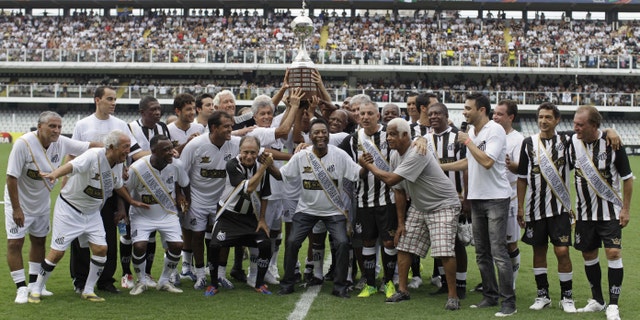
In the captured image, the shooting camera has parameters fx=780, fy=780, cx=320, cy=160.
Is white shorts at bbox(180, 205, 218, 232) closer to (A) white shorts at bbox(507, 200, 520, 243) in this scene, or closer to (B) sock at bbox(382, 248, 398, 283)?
(B) sock at bbox(382, 248, 398, 283)

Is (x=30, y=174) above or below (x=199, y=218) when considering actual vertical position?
above

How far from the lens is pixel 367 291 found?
334 inches

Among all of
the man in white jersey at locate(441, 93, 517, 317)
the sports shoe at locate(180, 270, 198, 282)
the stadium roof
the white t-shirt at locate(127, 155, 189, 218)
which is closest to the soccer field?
the sports shoe at locate(180, 270, 198, 282)

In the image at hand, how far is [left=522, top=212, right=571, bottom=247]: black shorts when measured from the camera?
7695mm

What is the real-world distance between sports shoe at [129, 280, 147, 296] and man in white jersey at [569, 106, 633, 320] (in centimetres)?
457

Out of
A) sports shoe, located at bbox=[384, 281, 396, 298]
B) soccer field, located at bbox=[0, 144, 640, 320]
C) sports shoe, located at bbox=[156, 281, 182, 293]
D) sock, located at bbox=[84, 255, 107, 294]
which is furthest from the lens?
sports shoe, located at bbox=[156, 281, 182, 293]

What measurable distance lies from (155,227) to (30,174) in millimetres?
1400

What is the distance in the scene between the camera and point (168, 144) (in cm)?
837

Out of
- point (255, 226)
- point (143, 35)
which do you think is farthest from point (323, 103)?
point (143, 35)

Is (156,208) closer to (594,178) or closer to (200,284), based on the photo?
(200,284)

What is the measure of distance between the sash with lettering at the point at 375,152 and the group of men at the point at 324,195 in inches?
0.5

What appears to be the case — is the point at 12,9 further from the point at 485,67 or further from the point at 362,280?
the point at 362,280

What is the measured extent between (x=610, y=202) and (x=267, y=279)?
397 cm

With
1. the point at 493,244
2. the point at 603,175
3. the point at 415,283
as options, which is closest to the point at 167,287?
the point at 415,283
